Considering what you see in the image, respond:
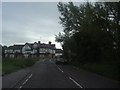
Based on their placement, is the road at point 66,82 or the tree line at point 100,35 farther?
the tree line at point 100,35

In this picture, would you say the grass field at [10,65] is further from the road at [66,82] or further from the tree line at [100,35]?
the tree line at [100,35]

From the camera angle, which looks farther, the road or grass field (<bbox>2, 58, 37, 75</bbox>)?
grass field (<bbox>2, 58, 37, 75</bbox>)

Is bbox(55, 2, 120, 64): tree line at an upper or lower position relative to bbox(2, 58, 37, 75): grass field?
upper

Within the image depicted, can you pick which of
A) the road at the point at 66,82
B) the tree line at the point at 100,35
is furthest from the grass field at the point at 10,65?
the tree line at the point at 100,35

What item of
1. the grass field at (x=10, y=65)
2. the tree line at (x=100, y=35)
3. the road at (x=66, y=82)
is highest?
the tree line at (x=100, y=35)

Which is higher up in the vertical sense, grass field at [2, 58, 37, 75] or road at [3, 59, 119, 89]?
grass field at [2, 58, 37, 75]

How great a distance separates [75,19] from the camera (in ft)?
184

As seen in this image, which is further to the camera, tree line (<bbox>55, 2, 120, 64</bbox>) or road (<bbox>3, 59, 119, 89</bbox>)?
tree line (<bbox>55, 2, 120, 64</bbox>)

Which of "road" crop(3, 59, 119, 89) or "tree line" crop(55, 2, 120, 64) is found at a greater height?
"tree line" crop(55, 2, 120, 64)

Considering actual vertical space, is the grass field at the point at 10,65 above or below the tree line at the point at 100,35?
below

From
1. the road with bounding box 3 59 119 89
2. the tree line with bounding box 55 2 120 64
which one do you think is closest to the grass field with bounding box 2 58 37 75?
the road with bounding box 3 59 119 89

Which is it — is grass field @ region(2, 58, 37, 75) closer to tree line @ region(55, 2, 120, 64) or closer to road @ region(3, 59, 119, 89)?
road @ region(3, 59, 119, 89)

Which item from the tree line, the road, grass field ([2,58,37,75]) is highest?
the tree line

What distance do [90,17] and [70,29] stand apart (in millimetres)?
19608
